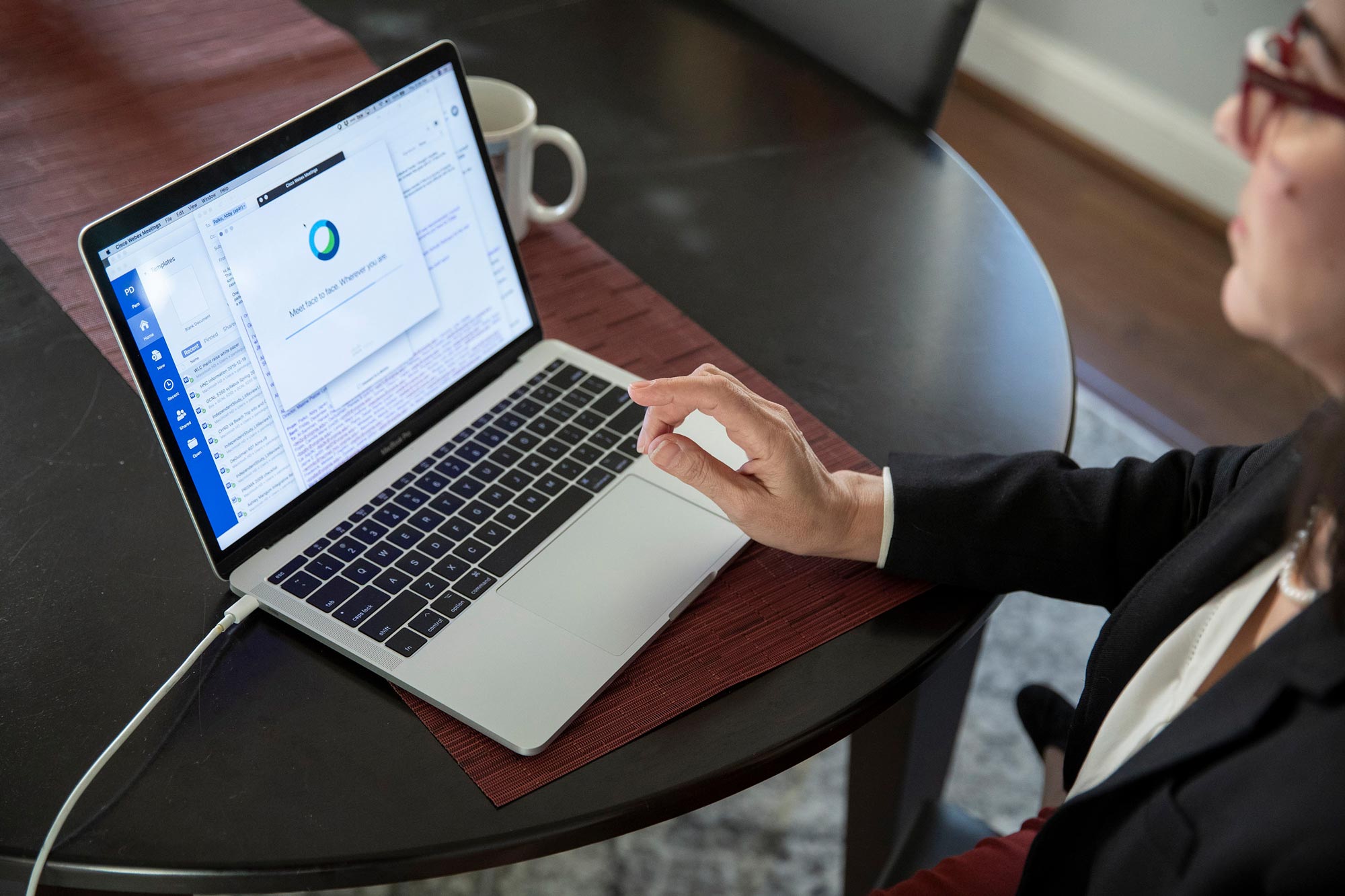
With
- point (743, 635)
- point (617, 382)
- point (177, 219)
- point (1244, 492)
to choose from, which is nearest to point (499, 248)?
point (617, 382)

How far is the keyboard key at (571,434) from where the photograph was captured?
926mm

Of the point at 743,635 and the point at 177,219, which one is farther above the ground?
the point at 177,219

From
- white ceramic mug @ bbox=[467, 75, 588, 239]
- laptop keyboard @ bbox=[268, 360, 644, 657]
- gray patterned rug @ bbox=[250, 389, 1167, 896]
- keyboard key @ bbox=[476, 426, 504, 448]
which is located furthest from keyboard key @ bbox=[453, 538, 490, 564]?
gray patterned rug @ bbox=[250, 389, 1167, 896]

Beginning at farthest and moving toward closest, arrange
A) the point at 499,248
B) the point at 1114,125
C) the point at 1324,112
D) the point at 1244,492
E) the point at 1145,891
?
the point at 1114,125
the point at 499,248
the point at 1244,492
the point at 1145,891
the point at 1324,112

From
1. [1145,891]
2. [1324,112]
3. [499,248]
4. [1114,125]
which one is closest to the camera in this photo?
[1324,112]

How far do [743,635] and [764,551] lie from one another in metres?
0.09

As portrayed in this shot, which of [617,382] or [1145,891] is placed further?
[617,382]

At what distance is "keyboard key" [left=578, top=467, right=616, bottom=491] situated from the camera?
0.89 meters

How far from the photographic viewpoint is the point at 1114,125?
2928 millimetres

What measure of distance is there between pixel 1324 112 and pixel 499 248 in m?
0.61

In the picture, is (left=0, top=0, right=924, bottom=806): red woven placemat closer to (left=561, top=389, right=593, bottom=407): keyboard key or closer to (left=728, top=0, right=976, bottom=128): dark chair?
(left=561, top=389, right=593, bottom=407): keyboard key

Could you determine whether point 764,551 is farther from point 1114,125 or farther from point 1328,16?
point 1114,125

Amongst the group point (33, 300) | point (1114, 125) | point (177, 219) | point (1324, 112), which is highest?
point (1324, 112)

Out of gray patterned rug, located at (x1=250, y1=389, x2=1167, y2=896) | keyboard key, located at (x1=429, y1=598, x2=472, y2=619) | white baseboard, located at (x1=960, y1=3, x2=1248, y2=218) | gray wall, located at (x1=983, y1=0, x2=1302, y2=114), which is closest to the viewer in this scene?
keyboard key, located at (x1=429, y1=598, x2=472, y2=619)
